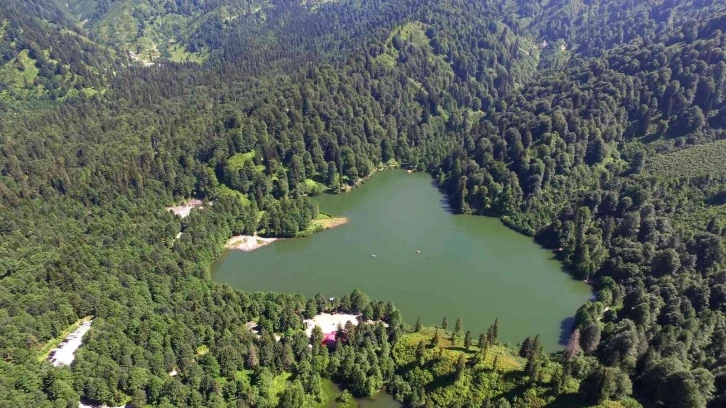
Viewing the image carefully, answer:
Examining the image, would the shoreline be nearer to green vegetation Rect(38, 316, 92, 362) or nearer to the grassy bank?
the grassy bank

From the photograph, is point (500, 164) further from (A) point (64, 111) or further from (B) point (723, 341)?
(A) point (64, 111)

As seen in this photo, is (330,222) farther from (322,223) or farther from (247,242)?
(247,242)

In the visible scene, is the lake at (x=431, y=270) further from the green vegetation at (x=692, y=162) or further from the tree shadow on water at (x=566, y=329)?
the green vegetation at (x=692, y=162)

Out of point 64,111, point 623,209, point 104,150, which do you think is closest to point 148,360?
point 104,150

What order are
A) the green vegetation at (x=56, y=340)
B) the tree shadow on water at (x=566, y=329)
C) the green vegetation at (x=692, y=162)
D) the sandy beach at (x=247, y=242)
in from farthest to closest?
the green vegetation at (x=692, y=162) < the sandy beach at (x=247, y=242) < the tree shadow on water at (x=566, y=329) < the green vegetation at (x=56, y=340)

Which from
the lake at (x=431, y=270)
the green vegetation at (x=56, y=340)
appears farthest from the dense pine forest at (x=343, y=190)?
the lake at (x=431, y=270)
